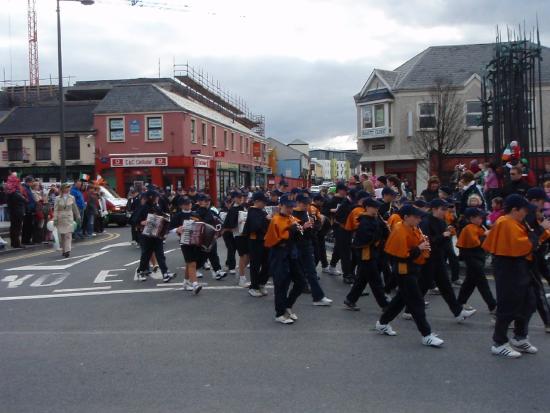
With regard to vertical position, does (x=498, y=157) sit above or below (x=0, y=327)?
above

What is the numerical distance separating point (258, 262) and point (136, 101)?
32.4 m

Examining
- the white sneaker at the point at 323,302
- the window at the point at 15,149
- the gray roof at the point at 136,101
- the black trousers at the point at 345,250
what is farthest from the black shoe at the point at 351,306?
the window at the point at 15,149

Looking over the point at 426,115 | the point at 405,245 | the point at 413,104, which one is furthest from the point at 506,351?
the point at 413,104

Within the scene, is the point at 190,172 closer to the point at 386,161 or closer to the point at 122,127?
the point at 122,127

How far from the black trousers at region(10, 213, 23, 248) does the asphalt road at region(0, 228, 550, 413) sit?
6.40 meters

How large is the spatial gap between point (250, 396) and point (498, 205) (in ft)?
19.4

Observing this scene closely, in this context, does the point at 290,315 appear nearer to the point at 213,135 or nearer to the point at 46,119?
the point at 213,135

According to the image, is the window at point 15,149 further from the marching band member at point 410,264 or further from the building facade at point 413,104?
the marching band member at point 410,264

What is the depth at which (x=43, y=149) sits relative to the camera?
133 ft

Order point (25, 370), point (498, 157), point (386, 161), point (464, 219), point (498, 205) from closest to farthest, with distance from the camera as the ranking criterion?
point (25, 370), point (464, 219), point (498, 205), point (498, 157), point (386, 161)

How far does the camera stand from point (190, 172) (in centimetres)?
3944

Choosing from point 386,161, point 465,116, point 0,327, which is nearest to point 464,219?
point 0,327

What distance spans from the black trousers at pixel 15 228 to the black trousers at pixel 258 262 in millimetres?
8523

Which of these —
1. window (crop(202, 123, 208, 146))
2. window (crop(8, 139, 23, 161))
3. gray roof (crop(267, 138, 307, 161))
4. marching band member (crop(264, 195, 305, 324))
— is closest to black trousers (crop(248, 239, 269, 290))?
marching band member (crop(264, 195, 305, 324))
